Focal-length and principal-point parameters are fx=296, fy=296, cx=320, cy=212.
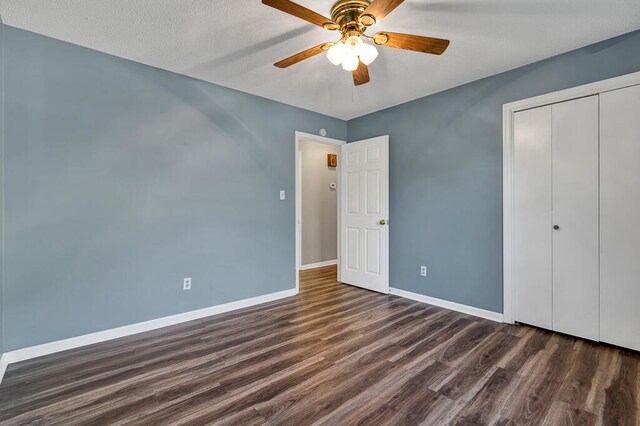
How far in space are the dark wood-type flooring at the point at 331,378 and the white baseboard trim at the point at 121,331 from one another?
7cm

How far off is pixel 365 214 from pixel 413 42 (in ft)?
8.09

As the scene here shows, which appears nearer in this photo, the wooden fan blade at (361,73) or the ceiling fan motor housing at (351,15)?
the ceiling fan motor housing at (351,15)

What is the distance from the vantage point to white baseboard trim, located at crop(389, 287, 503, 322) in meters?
2.99

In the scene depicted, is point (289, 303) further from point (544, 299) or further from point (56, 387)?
point (544, 299)

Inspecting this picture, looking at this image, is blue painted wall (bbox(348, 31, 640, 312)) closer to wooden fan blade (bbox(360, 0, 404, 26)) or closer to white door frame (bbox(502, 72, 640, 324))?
white door frame (bbox(502, 72, 640, 324))

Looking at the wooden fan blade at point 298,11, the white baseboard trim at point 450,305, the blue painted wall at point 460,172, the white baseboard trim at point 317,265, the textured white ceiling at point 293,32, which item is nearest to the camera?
the wooden fan blade at point 298,11

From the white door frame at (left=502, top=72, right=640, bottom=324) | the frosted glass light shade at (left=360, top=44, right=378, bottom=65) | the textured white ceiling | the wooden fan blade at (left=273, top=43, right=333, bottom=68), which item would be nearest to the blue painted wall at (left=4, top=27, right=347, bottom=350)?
the textured white ceiling

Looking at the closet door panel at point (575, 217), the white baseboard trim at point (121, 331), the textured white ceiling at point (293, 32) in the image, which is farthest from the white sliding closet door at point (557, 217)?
the white baseboard trim at point (121, 331)

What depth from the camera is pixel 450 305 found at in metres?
3.32

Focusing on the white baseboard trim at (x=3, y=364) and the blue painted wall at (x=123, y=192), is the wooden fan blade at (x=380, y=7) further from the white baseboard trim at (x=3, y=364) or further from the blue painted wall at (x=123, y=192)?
the white baseboard trim at (x=3, y=364)

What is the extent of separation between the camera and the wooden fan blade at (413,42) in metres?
1.82

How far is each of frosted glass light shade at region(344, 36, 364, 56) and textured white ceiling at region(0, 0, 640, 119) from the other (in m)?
0.29

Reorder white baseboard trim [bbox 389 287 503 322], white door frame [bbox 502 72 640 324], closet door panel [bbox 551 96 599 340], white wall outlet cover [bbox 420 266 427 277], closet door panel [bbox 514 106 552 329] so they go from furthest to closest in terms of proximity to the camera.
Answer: white wall outlet cover [bbox 420 266 427 277] < white baseboard trim [bbox 389 287 503 322] < white door frame [bbox 502 72 640 324] < closet door panel [bbox 514 106 552 329] < closet door panel [bbox 551 96 599 340]

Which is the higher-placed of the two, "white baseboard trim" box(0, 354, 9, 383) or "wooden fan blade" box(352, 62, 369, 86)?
"wooden fan blade" box(352, 62, 369, 86)
